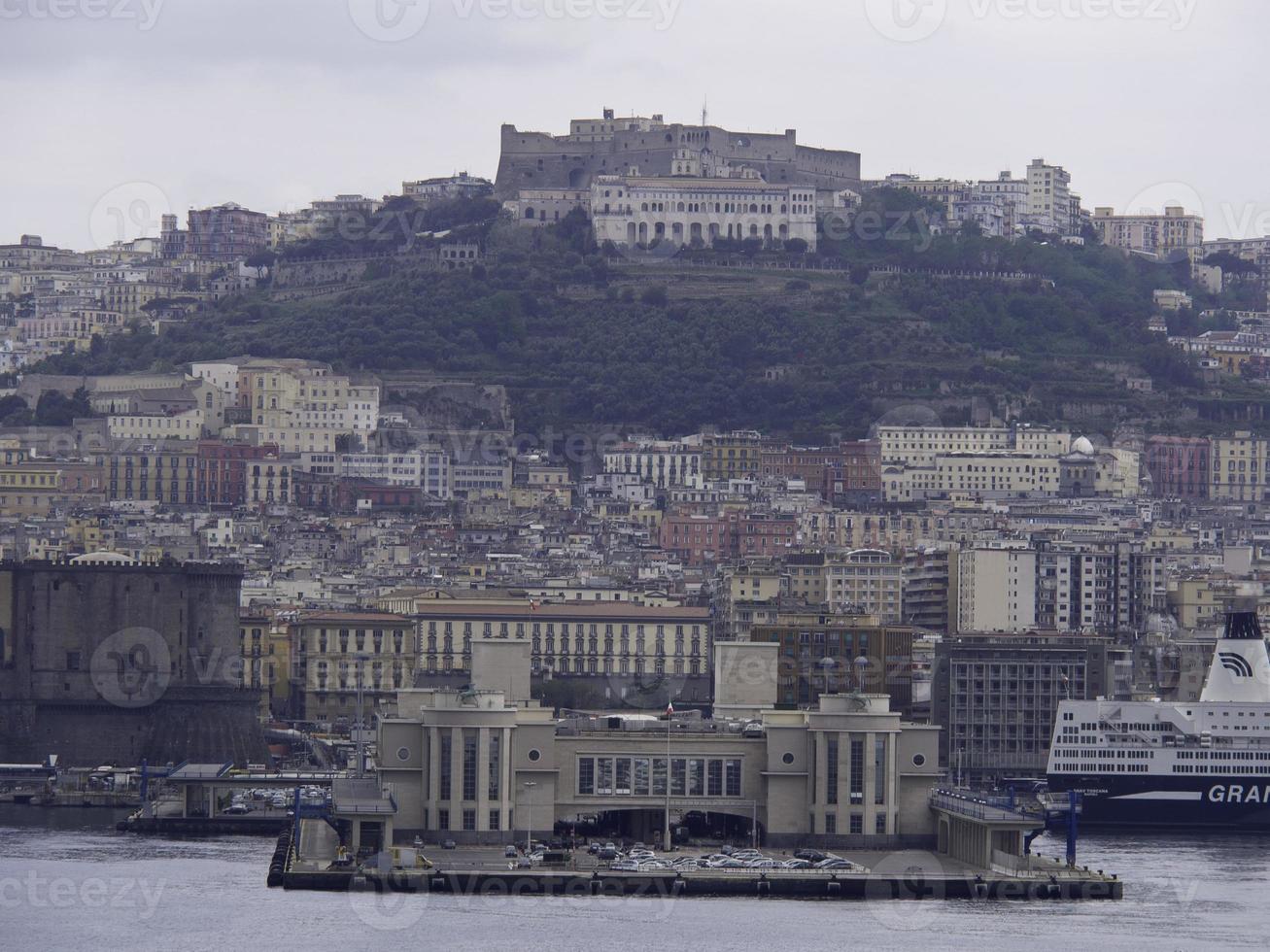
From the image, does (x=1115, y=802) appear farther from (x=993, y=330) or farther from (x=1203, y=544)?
(x=993, y=330)

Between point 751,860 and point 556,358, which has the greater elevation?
point 556,358

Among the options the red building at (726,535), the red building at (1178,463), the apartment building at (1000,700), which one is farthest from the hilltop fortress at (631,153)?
the apartment building at (1000,700)

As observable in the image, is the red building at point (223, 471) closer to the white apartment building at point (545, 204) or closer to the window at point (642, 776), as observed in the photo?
the white apartment building at point (545, 204)

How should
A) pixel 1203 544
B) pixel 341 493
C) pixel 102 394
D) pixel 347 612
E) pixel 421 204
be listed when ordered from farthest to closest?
pixel 421 204
pixel 102 394
pixel 341 493
pixel 1203 544
pixel 347 612

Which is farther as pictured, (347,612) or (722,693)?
(347,612)

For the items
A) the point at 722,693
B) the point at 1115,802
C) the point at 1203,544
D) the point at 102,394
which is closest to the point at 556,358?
the point at 102,394

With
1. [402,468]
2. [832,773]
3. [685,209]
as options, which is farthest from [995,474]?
[832,773]

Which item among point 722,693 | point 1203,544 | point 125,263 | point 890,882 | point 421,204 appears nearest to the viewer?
point 890,882
